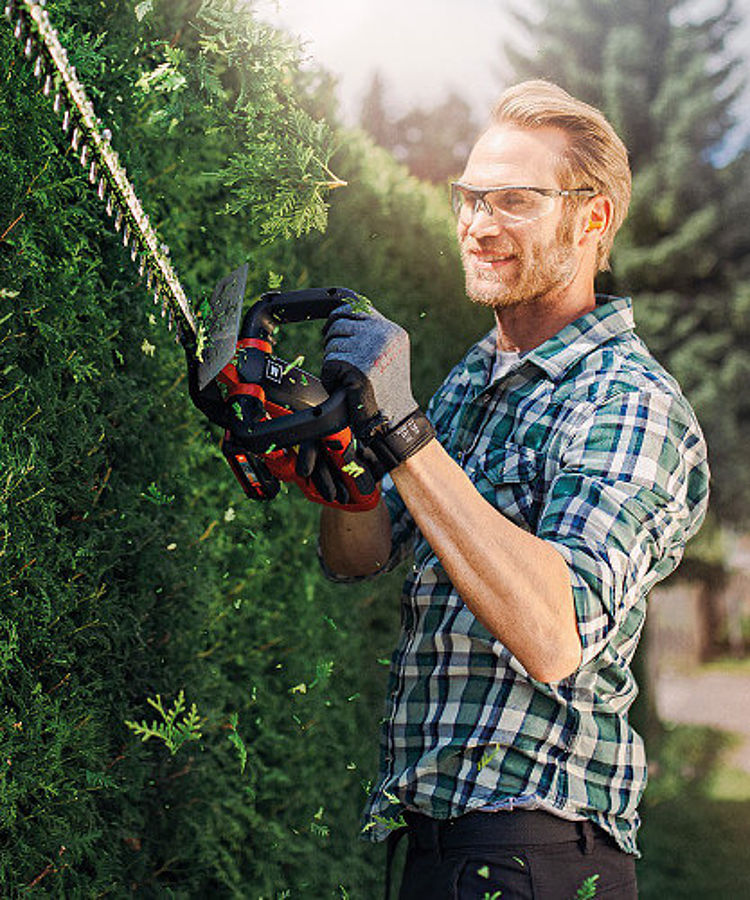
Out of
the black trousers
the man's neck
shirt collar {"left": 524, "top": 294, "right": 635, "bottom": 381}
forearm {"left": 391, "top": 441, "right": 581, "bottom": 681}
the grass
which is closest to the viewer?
forearm {"left": 391, "top": 441, "right": 581, "bottom": 681}

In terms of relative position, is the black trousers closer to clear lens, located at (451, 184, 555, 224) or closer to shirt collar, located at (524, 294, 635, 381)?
shirt collar, located at (524, 294, 635, 381)

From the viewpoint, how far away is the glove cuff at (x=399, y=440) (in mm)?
2082

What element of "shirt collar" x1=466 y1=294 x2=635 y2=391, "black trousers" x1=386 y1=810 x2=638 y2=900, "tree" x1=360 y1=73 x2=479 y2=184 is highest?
"shirt collar" x1=466 y1=294 x2=635 y2=391

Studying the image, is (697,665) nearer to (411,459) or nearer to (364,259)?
(364,259)

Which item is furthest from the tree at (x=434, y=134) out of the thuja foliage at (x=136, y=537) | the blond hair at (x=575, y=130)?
the blond hair at (x=575, y=130)

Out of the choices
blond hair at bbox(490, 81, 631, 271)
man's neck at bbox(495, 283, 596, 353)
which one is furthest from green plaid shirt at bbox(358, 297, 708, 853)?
blond hair at bbox(490, 81, 631, 271)

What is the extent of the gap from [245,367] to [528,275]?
0.81m

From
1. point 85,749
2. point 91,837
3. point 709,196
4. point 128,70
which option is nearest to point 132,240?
point 128,70

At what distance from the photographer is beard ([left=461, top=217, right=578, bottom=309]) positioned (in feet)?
8.63

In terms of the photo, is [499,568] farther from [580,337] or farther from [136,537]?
[136,537]

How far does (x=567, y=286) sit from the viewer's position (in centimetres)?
271

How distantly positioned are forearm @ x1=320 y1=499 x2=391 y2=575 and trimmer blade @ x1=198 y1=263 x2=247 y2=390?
2.31 ft

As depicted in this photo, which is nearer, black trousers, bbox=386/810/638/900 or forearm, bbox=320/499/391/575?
black trousers, bbox=386/810/638/900

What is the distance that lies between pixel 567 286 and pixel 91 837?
1.80 meters
